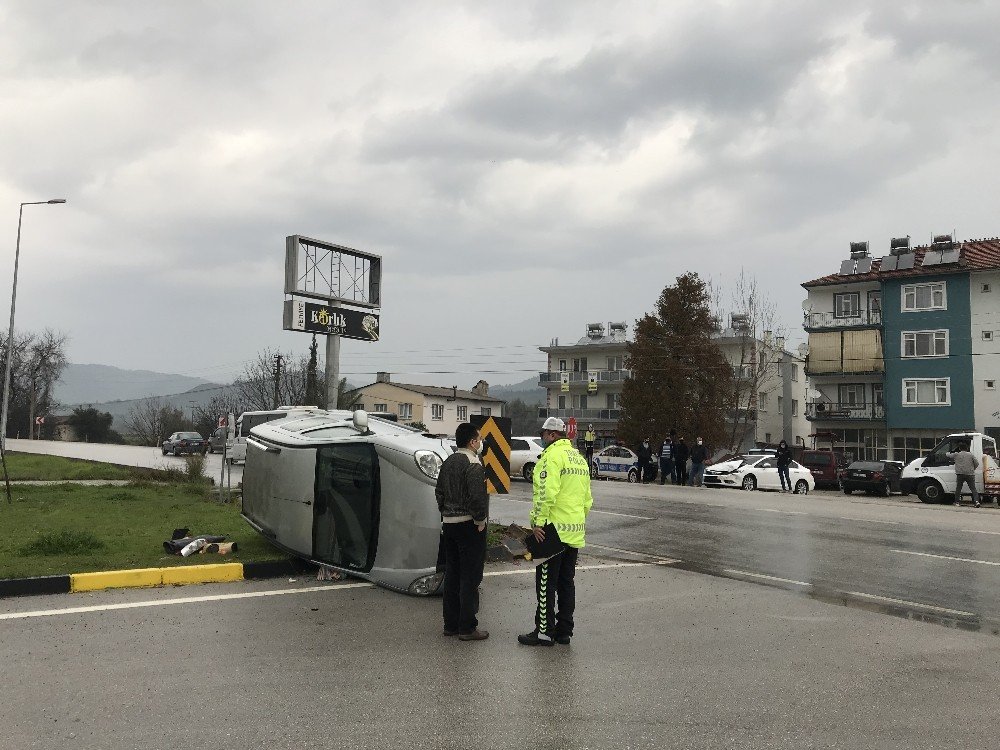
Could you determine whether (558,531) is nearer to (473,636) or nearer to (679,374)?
(473,636)

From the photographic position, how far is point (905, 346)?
4934 cm

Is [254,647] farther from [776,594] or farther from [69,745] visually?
[776,594]

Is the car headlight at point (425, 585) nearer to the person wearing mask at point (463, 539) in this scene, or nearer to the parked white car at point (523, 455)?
the person wearing mask at point (463, 539)

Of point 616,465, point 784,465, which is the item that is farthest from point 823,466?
point 616,465

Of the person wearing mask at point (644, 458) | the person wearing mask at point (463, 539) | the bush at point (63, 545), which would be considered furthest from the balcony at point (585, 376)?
the person wearing mask at point (463, 539)

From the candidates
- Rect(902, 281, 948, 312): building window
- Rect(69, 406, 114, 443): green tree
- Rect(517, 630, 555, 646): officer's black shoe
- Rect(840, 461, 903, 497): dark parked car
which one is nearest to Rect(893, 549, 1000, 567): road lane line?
Rect(517, 630, 555, 646): officer's black shoe

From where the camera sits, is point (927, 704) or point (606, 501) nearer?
point (927, 704)

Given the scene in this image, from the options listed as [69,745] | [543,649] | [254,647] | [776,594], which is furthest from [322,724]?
[776,594]

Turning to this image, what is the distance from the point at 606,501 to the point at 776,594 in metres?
11.4

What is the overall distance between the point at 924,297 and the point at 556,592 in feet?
160

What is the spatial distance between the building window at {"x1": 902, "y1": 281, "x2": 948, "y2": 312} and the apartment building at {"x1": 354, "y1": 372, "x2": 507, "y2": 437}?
43.5 m

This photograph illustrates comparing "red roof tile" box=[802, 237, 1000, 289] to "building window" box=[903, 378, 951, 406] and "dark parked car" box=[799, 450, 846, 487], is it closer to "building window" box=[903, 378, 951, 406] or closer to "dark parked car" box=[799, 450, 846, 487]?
"building window" box=[903, 378, 951, 406]

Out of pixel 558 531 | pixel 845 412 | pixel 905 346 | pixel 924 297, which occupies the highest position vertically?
pixel 924 297

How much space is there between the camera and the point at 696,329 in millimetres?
52375
